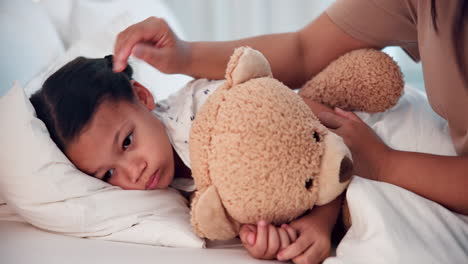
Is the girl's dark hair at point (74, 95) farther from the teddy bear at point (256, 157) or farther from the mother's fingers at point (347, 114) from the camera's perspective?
the mother's fingers at point (347, 114)

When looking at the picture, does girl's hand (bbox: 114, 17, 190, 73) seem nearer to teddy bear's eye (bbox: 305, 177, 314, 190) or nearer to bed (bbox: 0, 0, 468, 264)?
bed (bbox: 0, 0, 468, 264)

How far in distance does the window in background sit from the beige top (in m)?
1.28

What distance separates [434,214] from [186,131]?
461mm

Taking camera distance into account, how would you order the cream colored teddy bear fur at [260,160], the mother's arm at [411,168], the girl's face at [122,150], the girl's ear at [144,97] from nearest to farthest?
the cream colored teddy bear fur at [260,160] < the mother's arm at [411,168] < the girl's face at [122,150] < the girl's ear at [144,97]

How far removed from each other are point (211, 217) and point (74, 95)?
406 mm

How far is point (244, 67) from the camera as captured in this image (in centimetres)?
74

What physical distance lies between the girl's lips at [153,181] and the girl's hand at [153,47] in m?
0.21

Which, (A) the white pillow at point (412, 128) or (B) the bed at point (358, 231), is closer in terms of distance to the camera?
(B) the bed at point (358, 231)

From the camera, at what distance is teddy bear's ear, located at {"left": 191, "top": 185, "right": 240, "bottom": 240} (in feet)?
2.21

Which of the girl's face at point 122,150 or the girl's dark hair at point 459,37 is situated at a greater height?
the girl's dark hair at point 459,37

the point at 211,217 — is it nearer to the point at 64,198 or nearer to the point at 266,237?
the point at 266,237

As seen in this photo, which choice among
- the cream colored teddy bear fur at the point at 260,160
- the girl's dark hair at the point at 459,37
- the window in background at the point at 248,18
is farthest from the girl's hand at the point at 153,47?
the window in background at the point at 248,18

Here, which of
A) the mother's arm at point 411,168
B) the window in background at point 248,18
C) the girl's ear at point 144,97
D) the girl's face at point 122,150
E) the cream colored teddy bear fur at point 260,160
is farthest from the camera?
the window in background at point 248,18

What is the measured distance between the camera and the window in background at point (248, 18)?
2311mm
